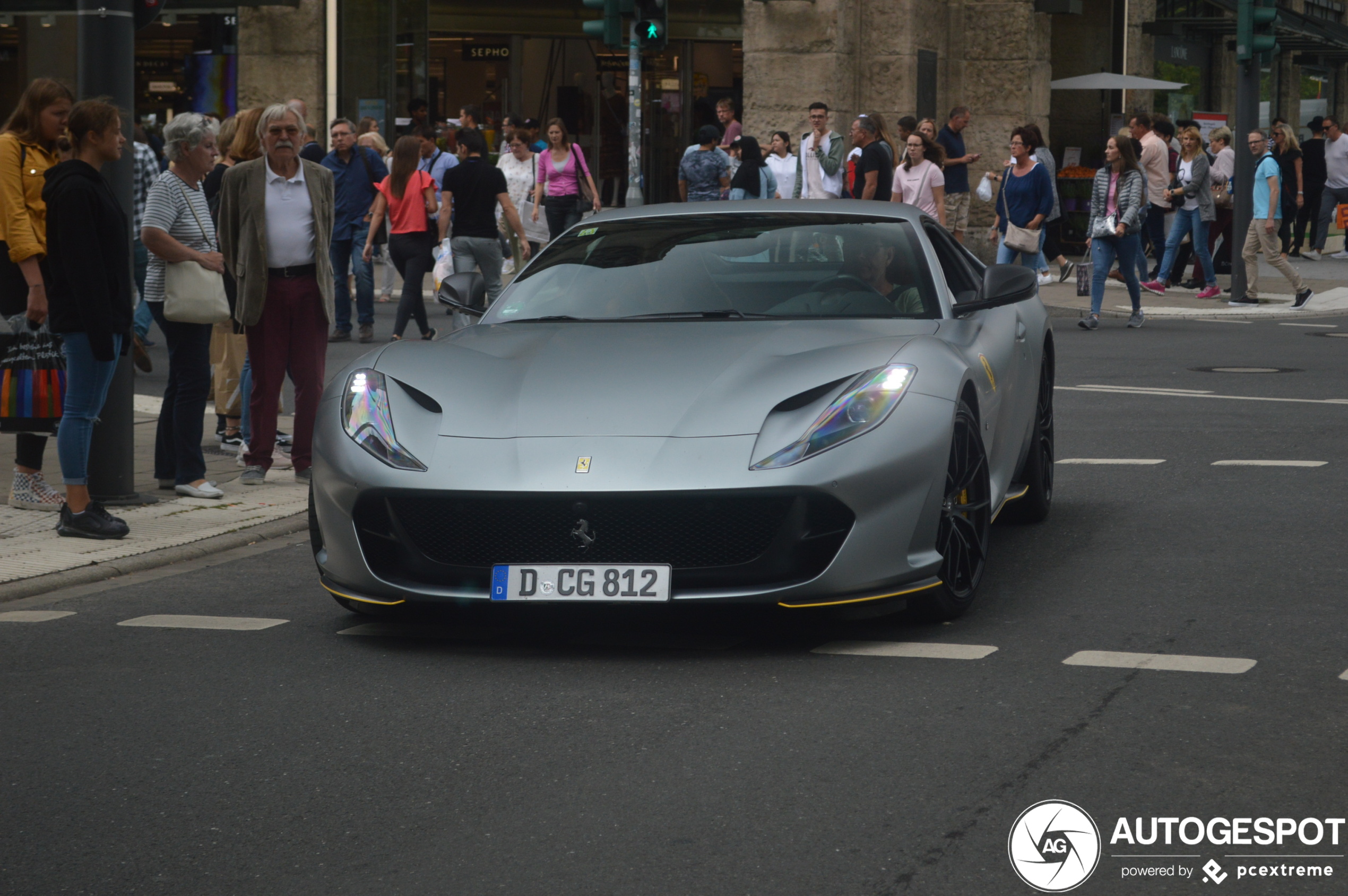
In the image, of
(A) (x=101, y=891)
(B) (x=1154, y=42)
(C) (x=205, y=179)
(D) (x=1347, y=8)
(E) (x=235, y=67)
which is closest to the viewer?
(A) (x=101, y=891)

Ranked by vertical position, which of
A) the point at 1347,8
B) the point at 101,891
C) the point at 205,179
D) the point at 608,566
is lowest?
the point at 101,891

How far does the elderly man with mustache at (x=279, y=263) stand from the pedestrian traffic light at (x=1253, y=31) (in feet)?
45.7

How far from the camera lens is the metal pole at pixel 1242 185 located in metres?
19.9

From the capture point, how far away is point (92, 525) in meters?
7.65

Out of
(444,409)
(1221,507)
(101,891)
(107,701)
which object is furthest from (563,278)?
(101,891)

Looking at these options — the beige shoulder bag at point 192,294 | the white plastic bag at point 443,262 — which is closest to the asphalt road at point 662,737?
the beige shoulder bag at point 192,294

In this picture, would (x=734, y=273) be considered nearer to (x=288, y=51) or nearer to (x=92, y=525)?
(x=92, y=525)

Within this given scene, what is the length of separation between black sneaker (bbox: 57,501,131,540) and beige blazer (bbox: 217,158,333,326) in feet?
4.65

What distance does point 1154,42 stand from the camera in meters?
34.0

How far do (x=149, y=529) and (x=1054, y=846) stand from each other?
5.13 meters

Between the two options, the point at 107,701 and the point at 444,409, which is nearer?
the point at 107,701

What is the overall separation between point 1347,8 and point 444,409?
52.1 metres

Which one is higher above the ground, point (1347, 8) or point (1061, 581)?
point (1347, 8)

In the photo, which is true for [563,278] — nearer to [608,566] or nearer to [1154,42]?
[608,566]
